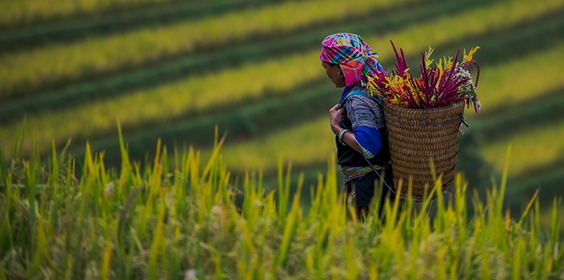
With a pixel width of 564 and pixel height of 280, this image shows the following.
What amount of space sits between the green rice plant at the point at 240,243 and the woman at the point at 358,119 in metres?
0.31

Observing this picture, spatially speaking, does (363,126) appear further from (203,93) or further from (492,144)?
(492,144)

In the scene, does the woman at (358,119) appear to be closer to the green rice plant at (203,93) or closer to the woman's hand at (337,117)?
the woman's hand at (337,117)

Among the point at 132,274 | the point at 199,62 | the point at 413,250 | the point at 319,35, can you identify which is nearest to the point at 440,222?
the point at 413,250

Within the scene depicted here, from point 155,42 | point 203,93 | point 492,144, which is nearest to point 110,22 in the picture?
point 155,42

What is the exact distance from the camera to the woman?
1.78 metres

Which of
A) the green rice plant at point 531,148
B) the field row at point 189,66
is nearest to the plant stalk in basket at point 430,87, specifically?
the green rice plant at point 531,148

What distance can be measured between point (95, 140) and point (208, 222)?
13.7 ft

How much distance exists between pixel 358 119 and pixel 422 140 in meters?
0.24

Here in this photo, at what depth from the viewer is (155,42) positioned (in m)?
6.40

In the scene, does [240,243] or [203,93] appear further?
[203,93]

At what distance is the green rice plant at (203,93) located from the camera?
207 inches

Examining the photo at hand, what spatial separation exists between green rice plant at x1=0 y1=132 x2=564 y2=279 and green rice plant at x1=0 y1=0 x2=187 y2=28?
551 centimetres

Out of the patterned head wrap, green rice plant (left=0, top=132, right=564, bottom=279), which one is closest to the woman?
the patterned head wrap

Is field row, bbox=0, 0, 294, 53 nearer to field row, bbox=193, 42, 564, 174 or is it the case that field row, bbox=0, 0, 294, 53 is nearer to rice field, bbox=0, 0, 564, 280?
rice field, bbox=0, 0, 564, 280
